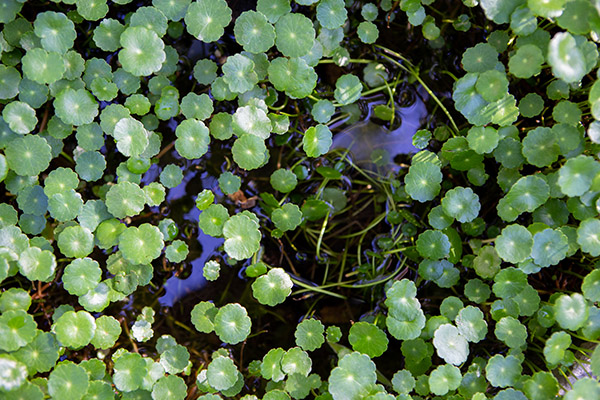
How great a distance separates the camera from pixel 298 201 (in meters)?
2.38

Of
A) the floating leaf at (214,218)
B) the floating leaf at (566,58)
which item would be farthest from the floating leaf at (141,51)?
the floating leaf at (566,58)

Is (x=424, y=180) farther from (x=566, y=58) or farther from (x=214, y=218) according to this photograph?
(x=214, y=218)

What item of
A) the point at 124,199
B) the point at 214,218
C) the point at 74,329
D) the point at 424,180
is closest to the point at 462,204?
the point at 424,180

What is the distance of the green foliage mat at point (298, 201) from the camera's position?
1973 millimetres

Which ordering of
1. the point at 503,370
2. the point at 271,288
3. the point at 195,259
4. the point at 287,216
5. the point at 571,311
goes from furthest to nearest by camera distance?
the point at 195,259, the point at 287,216, the point at 271,288, the point at 503,370, the point at 571,311

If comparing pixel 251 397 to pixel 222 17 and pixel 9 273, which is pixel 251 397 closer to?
pixel 9 273

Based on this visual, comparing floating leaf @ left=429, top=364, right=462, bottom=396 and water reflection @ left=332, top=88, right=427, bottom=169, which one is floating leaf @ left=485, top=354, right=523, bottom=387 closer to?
floating leaf @ left=429, top=364, right=462, bottom=396

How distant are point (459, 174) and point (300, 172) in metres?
0.85

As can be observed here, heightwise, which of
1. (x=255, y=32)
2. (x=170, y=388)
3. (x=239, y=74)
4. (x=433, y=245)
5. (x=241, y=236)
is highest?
(x=255, y=32)

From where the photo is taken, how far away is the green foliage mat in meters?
1.97

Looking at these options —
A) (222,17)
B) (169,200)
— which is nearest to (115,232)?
(169,200)

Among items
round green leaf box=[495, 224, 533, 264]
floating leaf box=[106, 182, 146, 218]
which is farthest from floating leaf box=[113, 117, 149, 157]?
round green leaf box=[495, 224, 533, 264]

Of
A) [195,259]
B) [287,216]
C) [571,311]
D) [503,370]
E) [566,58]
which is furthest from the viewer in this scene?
[195,259]

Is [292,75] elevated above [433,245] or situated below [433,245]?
above
